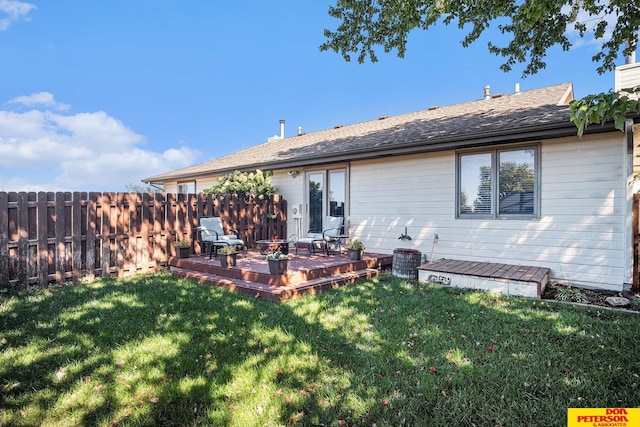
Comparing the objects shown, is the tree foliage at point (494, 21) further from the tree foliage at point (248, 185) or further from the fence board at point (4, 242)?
the fence board at point (4, 242)

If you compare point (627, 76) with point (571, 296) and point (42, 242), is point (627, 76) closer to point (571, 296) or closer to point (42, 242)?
point (571, 296)

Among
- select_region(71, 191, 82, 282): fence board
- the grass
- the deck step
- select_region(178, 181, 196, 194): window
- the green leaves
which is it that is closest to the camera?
the grass

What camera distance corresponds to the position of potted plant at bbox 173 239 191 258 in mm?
7414

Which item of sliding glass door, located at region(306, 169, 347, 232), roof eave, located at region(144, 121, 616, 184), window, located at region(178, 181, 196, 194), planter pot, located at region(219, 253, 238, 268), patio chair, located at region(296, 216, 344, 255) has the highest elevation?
roof eave, located at region(144, 121, 616, 184)

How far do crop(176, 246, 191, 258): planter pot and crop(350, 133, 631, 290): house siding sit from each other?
4806 millimetres

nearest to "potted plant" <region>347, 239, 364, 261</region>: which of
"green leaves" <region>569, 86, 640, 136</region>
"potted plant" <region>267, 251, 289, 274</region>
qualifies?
"potted plant" <region>267, 251, 289, 274</region>

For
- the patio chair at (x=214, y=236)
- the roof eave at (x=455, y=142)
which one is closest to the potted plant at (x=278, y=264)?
the patio chair at (x=214, y=236)

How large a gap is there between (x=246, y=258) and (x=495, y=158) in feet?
19.2

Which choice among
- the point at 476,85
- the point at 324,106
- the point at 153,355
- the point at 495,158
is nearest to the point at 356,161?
the point at 495,158

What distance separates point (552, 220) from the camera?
5.89 m

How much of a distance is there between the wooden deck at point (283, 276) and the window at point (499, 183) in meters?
2.27

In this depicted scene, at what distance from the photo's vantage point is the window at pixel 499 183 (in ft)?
20.2

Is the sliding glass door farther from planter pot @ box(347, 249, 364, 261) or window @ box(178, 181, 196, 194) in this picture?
window @ box(178, 181, 196, 194)

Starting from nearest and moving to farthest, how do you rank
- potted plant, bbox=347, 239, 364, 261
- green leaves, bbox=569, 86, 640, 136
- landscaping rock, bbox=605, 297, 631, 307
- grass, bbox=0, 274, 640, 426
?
grass, bbox=0, 274, 640, 426, green leaves, bbox=569, 86, 640, 136, landscaping rock, bbox=605, 297, 631, 307, potted plant, bbox=347, 239, 364, 261
